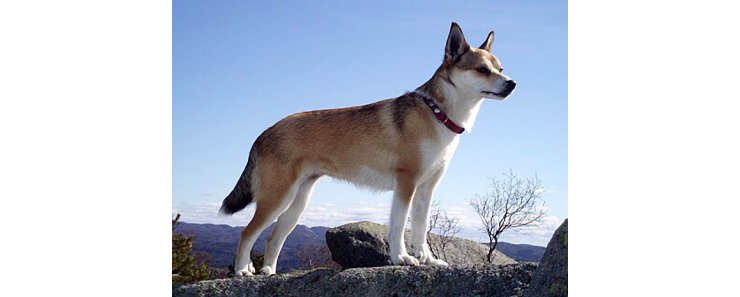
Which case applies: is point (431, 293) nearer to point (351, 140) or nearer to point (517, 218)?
point (351, 140)

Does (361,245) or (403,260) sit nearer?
(403,260)

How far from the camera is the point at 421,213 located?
5.47m

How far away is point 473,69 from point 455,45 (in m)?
0.23

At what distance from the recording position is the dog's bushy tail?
5.78 metres

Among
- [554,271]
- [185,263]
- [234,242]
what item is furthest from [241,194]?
[185,263]

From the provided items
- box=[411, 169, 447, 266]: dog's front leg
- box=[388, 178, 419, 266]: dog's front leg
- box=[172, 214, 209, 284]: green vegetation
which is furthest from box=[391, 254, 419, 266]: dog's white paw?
box=[172, 214, 209, 284]: green vegetation

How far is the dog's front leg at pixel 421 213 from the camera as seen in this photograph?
5414 millimetres

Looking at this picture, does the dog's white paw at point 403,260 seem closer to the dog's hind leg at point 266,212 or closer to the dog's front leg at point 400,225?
the dog's front leg at point 400,225

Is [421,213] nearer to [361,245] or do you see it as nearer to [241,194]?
[241,194]

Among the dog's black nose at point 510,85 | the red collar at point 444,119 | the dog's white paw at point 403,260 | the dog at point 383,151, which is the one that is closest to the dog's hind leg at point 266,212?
the dog at point 383,151

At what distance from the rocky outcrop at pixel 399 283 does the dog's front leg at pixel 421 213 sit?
1.38 ft

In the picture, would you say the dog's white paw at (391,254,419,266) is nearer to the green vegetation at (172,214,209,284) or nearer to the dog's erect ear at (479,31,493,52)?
the dog's erect ear at (479,31,493,52)
